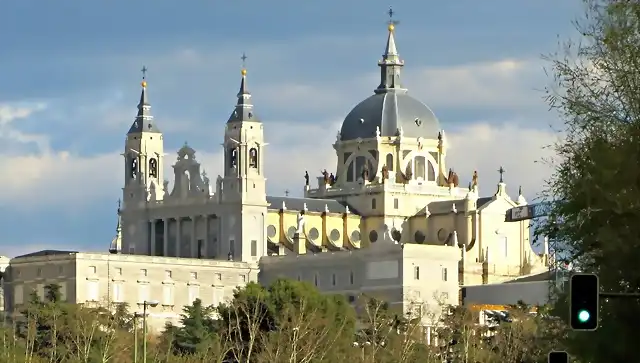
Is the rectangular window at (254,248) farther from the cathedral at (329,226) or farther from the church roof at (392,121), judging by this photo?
the church roof at (392,121)

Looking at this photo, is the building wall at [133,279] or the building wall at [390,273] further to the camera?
the building wall at [133,279]

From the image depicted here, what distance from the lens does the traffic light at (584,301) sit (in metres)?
39.4

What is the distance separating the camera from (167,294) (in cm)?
18212

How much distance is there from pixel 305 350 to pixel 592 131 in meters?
61.5

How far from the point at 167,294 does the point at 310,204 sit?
1972 centimetres

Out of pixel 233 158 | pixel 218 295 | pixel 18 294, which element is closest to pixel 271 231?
pixel 233 158

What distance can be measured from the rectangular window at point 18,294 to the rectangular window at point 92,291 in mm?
6462

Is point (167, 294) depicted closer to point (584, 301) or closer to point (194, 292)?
point (194, 292)

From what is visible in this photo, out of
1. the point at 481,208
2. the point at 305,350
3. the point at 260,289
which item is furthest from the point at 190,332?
the point at 481,208

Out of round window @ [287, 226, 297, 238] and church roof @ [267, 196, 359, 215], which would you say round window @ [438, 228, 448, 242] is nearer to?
church roof @ [267, 196, 359, 215]

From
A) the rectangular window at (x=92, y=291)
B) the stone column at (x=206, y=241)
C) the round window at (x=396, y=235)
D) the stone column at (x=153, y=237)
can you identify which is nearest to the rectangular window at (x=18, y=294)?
the rectangular window at (x=92, y=291)

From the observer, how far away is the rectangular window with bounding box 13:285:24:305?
18038 centimetres

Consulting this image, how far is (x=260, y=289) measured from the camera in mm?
141250

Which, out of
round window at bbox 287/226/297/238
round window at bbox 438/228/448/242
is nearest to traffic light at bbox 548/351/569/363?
round window at bbox 438/228/448/242
